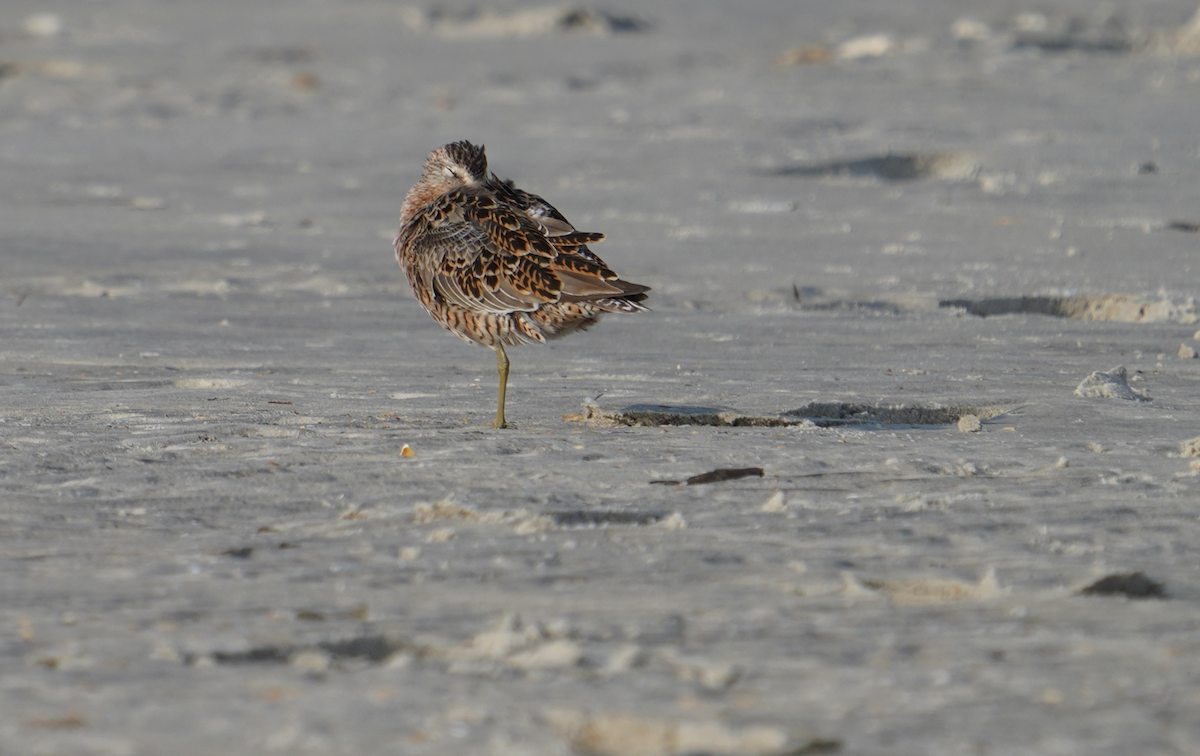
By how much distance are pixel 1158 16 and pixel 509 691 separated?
1846cm

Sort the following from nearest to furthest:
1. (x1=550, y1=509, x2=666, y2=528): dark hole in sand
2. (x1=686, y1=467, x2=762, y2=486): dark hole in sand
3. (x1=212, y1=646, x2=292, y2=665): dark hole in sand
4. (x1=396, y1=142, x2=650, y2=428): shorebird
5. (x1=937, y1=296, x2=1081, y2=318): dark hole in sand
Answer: (x1=212, y1=646, x2=292, y2=665): dark hole in sand < (x1=550, y1=509, x2=666, y2=528): dark hole in sand < (x1=686, y1=467, x2=762, y2=486): dark hole in sand < (x1=396, y1=142, x2=650, y2=428): shorebird < (x1=937, y1=296, x2=1081, y2=318): dark hole in sand

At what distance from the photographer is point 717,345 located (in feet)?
20.0

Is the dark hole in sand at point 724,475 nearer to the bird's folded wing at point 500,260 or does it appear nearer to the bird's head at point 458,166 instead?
the bird's folded wing at point 500,260

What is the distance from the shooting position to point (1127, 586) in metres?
3.13

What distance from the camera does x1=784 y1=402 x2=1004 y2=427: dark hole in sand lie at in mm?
4816

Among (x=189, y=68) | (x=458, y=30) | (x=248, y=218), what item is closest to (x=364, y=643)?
(x=248, y=218)

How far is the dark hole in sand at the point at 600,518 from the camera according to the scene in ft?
11.7

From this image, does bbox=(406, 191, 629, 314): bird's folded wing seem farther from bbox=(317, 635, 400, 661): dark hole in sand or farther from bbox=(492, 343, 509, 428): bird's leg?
bbox=(317, 635, 400, 661): dark hole in sand

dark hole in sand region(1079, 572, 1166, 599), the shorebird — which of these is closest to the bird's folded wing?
the shorebird

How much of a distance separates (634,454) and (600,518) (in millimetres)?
615

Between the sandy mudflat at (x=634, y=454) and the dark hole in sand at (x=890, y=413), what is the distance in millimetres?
13

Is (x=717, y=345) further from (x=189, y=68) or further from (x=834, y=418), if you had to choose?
(x=189, y=68)

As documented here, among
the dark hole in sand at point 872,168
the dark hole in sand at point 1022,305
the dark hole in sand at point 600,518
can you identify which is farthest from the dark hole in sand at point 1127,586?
the dark hole in sand at point 872,168

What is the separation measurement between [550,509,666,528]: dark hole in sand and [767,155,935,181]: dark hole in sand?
6.58 metres
